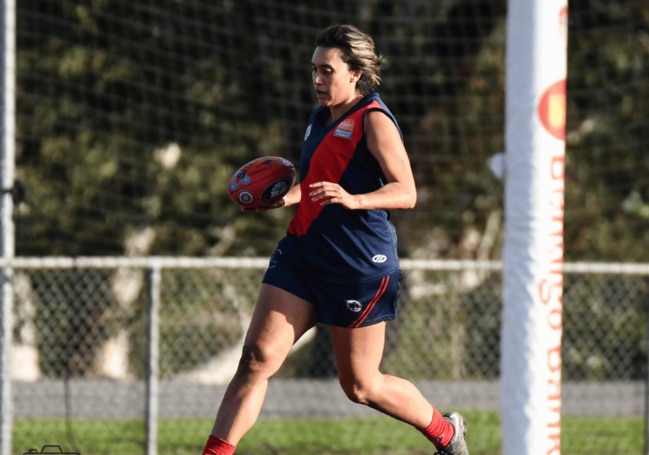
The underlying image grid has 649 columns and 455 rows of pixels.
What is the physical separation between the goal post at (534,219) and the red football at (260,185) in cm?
130

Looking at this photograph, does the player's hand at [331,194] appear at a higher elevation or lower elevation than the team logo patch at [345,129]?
lower

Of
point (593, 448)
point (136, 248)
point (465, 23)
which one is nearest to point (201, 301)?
point (136, 248)

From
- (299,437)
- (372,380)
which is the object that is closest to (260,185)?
(372,380)

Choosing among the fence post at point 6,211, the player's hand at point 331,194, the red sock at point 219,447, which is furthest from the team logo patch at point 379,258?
the fence post at point 6,211

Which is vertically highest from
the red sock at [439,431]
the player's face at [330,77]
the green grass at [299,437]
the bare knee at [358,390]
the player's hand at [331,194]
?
the player's face at [330,77]

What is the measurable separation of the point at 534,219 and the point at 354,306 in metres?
1.04

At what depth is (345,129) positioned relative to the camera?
15.9 feet

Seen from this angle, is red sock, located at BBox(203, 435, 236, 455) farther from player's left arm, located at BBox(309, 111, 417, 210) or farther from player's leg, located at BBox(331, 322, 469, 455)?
player's left arm, located at BBox(309, 111, 417, 210)

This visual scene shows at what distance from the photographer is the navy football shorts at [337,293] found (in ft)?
16.1

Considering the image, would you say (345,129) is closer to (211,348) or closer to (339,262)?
(339,262)

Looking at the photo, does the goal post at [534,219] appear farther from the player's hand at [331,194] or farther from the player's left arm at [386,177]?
the player's hand at [331,194]

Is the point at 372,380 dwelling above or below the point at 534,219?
below

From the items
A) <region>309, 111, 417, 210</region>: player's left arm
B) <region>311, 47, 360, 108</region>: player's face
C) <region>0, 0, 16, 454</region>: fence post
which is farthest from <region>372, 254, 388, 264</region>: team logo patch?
<region>0, 0, 16, 454</region>: fence post

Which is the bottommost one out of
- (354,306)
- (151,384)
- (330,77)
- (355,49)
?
(151,384)
